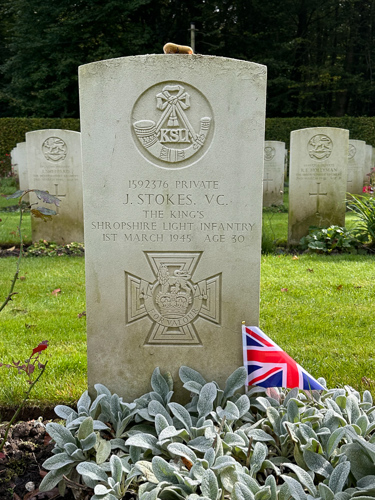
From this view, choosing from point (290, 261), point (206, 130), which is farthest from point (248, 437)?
point (290, 261)

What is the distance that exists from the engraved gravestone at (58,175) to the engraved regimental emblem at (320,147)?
356 cm

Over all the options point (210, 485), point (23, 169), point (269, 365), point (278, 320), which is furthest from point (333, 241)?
point (23, 169)

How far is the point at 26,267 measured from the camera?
593 centimetres

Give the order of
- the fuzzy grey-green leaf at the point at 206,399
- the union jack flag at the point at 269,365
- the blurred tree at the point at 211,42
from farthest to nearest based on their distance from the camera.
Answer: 1. the blurred tree at the point at 211,42
2. the union jack flag at the point at 269,365
3. the fuzzy grey-green leaf at the point at 206,399

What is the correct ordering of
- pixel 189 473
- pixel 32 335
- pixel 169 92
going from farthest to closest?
pixel 32 335
pixel 169 92
pixel 189 473

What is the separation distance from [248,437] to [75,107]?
20361 mm

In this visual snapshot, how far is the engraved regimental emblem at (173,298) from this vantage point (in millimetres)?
2469


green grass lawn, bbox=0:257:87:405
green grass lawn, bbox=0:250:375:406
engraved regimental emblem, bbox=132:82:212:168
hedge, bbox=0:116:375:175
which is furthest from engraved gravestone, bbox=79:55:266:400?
hedge, bbox=0:116:375:175

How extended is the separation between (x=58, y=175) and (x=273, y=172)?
6.13 metres

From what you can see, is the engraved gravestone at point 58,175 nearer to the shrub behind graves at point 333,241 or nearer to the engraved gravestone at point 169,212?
the shrub behind graves at point 333,241

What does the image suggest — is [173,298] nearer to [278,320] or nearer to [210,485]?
[210,485]

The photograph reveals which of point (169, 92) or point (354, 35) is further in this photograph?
point (354, 35)

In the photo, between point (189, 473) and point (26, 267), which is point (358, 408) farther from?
point (26, 267)

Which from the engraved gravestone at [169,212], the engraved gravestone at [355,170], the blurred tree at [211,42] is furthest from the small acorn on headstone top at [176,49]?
the blurred tree at [211,42]
